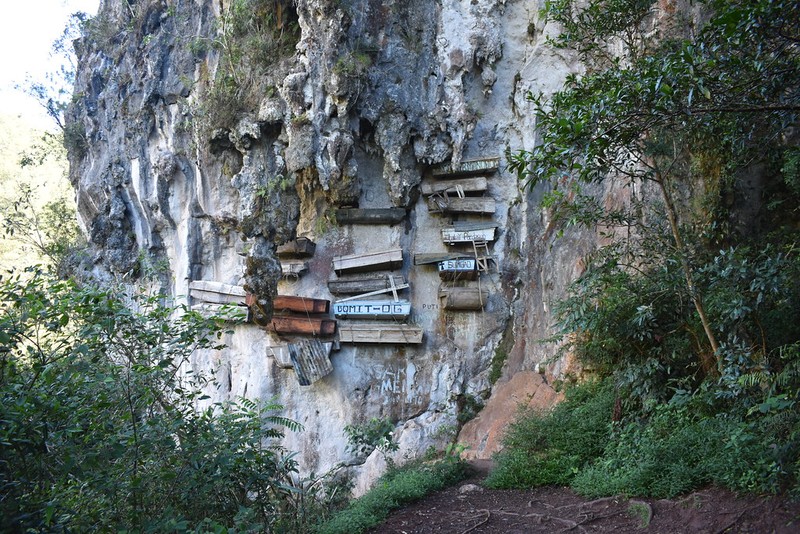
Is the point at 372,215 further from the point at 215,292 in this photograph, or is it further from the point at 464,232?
the point at 215,292

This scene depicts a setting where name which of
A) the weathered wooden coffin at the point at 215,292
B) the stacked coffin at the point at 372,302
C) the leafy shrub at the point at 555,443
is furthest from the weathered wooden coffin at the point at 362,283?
the leafy shrub at the point at 555,443

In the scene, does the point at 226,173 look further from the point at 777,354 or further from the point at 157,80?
the point at 777,354

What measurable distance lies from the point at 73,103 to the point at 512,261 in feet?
48.0

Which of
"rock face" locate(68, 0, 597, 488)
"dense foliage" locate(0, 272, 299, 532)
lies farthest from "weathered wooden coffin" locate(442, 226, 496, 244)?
"dense foliage" locate(0, 272, 299, 532)

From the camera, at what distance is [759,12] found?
4.40 metres

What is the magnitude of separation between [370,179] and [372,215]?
93 centimetres

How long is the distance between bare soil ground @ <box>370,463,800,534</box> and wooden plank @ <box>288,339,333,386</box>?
16.6ft

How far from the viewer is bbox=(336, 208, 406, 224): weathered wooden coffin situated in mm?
13859

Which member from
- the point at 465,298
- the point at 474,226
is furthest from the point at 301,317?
the point at 474,226

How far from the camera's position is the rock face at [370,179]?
13258 mm

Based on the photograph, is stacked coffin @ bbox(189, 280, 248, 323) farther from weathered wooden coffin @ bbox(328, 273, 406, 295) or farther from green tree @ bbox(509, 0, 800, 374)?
green tree @ bbox(509, 0, 800, 374)

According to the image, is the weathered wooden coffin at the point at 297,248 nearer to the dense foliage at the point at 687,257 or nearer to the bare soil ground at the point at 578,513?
the dense foliage at the point at 687,257

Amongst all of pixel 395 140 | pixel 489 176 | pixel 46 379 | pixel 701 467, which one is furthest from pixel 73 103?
pixel 701 467

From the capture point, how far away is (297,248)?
13969mm
